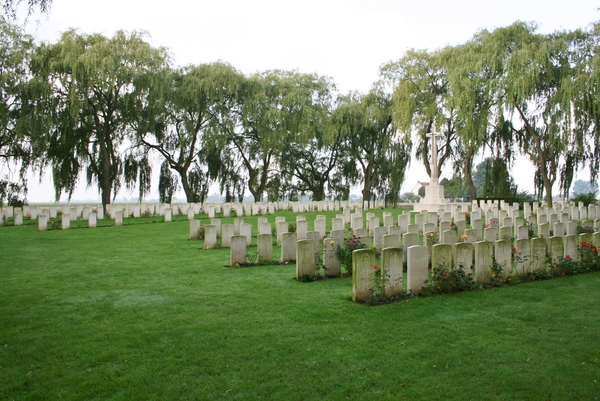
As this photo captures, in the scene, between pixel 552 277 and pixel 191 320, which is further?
pixel 552 277

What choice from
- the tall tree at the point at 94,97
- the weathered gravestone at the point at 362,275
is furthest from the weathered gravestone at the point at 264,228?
the tall tree at the point at 94,97

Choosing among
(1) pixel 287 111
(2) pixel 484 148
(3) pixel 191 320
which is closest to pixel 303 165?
(1) pixel 287 111

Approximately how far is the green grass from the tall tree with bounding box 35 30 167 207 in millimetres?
18015

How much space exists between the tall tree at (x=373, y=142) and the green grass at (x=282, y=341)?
23.6m

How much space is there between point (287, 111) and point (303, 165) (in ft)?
19.1

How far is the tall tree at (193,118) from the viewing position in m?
27.0

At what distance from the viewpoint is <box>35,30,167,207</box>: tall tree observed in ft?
72.9

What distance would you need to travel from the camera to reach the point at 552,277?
24.5 ft

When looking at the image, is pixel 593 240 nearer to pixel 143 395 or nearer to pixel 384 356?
pixel 384 356

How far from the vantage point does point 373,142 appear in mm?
31766

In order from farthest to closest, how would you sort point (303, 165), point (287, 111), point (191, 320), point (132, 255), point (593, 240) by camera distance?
point (303, 165) < point (287, 111) < point (132, 255) < point (593, 240) < point (191, 320)

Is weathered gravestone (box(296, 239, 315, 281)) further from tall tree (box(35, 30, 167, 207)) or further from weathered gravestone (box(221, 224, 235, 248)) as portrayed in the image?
tall tree (box(35, 30, 167, 207))

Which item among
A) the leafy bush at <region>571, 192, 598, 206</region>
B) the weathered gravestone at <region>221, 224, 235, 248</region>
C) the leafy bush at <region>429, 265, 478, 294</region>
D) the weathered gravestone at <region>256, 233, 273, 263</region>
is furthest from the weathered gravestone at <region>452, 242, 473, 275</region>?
the leafy bush at <region>571, 192, 598, 206</region>

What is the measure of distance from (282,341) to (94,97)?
2433 cm
